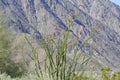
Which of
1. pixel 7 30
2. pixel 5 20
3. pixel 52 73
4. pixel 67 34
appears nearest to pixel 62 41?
pixel 67 34

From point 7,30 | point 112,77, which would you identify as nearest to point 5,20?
point 7,30

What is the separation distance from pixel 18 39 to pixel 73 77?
26807 mm

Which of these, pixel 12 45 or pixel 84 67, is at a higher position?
pixel 84 67

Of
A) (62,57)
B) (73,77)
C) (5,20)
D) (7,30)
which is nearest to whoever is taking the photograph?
(62,57)

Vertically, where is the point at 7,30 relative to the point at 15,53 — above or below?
above

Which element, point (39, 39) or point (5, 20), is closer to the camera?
point (39, 39)

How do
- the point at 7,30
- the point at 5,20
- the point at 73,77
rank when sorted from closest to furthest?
the point at 73,77
the point at 5,20
the point at 7,30

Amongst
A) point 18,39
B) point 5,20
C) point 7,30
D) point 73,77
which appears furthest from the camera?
point 18,39

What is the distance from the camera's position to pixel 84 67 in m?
5.66

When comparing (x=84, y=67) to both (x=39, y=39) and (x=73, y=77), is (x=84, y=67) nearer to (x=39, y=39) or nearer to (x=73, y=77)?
(x=73, y=77)

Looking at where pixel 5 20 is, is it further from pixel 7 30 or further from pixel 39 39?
pixel 39 39

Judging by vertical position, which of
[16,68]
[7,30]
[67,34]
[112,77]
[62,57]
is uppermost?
[67,34]

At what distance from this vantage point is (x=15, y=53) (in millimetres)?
30359

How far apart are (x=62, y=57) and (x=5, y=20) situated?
22367 millimetres
